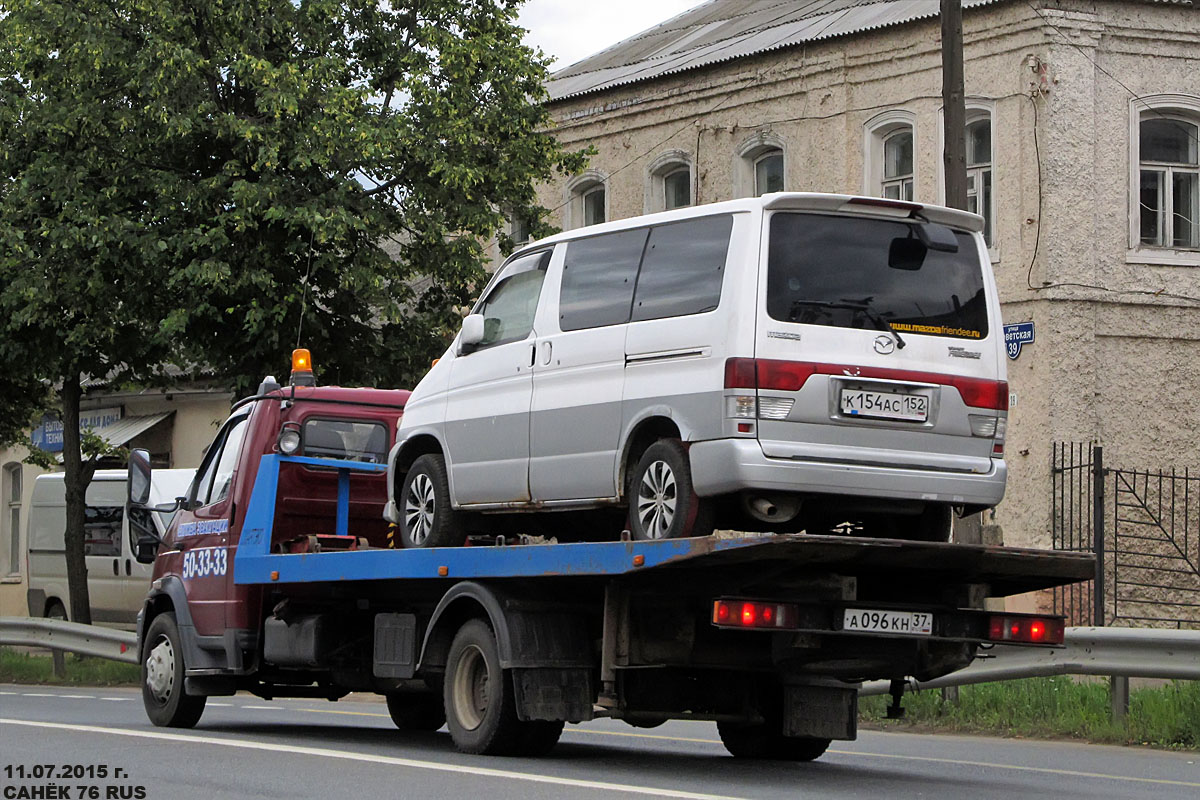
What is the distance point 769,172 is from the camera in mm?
27531

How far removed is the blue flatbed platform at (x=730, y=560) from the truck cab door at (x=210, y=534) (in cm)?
169

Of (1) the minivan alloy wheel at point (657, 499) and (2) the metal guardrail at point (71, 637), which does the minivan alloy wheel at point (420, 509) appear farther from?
(2) the metal guardrail at point (71, 637)

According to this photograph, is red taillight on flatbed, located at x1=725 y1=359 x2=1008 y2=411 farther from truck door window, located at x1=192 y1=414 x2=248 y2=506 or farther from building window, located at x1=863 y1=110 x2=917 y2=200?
building window, located at x1=863 y1=110 x2=917 y2=200

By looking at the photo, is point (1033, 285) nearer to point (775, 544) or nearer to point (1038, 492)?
point (1038, 492)

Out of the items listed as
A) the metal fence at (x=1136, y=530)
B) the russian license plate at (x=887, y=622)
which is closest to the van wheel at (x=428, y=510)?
the russian license plate at (x=887, y=622)

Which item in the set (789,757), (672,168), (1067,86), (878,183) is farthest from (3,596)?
(789,757)

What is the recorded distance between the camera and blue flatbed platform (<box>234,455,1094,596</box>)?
896 cm

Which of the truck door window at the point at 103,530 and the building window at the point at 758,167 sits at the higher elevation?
the building window at the point at 758,167

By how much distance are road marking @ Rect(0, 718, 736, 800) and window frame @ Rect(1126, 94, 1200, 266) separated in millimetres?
14921

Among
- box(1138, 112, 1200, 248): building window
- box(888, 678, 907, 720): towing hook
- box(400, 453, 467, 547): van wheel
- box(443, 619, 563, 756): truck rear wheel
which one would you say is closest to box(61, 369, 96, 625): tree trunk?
box(1138, 112, 1200, 248): building window

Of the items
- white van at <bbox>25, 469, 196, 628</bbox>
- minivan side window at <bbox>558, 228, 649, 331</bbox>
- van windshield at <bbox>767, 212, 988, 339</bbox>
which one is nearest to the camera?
van windshield at <bbox>767, 212, 988, 339</bbox>

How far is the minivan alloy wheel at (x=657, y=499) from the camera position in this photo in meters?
9.84

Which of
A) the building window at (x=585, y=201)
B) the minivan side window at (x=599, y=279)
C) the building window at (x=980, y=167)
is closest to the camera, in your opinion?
the minivan side window at (x=599, y=279)

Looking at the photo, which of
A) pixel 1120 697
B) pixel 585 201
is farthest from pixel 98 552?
pixel 1120 697
